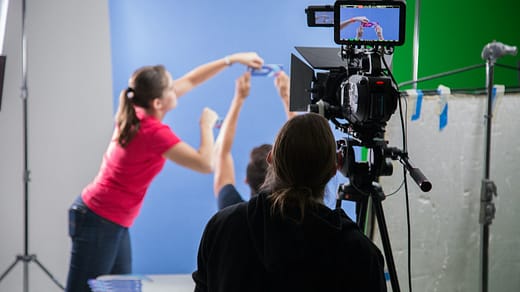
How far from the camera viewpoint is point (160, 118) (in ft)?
10.8

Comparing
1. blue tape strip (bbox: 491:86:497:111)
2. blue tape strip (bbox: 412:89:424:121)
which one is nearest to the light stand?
blue tape strip (bbox: 491:86:497:111)

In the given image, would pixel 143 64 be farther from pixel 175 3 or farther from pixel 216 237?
pixel 216 237

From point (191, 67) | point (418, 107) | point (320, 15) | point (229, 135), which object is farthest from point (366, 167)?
point (191, 67)

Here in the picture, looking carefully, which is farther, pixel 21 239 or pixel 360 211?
pixel 21 239

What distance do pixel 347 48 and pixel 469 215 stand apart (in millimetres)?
1207

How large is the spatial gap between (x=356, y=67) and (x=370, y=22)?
0.52 feet

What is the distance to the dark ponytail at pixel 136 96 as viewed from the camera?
3.23m

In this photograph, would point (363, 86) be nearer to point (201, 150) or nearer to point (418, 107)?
point (418, 107)

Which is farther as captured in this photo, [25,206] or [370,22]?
[25,206]

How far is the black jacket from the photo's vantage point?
134 centimetres

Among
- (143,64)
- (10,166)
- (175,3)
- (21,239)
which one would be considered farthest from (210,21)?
(21,239)

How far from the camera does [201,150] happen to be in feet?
10.8

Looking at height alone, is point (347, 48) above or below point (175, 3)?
below

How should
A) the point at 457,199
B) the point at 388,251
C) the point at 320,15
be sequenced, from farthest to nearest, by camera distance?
the point at 457,199, the point at 320,15, the point at 388,251
